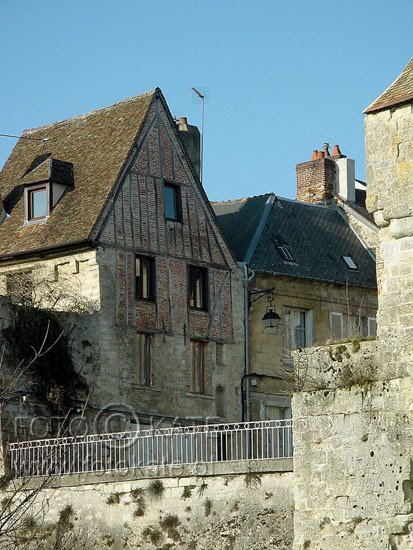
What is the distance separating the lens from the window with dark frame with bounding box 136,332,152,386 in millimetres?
35656

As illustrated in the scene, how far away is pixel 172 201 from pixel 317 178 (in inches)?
299

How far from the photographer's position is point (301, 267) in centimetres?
3984

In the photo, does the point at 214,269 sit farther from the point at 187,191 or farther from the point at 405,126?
the point at 405,126

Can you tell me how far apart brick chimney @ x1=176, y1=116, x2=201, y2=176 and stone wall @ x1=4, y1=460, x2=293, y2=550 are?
1409 centimetres

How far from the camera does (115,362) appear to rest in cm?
3503

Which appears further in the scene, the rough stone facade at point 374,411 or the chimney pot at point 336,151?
the chimney pot at point 336,151

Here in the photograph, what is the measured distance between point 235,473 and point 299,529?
2.43 m

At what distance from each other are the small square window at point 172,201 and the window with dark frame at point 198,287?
3.97ft

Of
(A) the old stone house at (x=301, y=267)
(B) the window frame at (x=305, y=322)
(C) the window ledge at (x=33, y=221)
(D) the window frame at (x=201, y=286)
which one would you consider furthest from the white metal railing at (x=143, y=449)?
(B) the window frame at (x=305, y=322)

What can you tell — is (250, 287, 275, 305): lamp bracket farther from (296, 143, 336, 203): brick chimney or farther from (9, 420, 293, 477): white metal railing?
(9, 420, 293, 477): white metal railing

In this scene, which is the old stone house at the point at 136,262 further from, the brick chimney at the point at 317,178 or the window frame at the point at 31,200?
the brick chimney at the point at 317,178

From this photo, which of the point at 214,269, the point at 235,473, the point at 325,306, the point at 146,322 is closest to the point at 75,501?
the point at 235,473

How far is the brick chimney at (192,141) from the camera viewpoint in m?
41.2

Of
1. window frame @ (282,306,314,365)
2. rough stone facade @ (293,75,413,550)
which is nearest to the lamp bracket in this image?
window frame @ (282,306,314,365)
